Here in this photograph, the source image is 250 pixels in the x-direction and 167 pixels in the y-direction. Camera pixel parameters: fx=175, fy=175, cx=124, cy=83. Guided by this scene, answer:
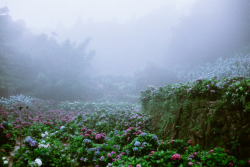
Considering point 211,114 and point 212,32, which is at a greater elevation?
point 212,32

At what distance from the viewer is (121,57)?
128 ft

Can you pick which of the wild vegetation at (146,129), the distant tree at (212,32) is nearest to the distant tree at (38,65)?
the wild vegetation at (146,129)

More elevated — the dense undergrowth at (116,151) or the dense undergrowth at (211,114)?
the dense undergrowth at (211,114)

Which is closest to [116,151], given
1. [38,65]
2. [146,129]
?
[146,129]

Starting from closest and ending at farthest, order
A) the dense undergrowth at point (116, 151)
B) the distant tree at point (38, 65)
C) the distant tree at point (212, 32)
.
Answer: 1. the dense undergrowth at point (116, 151)
2. the distant tree at point (38, 65)
3. the distant tree at point (212, 32)

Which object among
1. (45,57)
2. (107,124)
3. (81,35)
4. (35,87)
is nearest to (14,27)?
(45,57)

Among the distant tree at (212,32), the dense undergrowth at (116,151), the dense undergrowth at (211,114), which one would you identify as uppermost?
the distant tree at (212,32)

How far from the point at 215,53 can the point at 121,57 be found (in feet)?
76.6

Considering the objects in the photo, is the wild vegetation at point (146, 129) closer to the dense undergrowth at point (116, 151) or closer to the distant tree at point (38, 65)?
the dense undergrowth at point (116, 151)

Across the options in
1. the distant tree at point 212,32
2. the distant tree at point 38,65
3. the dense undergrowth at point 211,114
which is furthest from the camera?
the distant tree at point 212,32

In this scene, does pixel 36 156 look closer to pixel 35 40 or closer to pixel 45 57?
pixel 45 57

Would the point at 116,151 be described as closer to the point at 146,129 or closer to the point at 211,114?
the point at 146,129

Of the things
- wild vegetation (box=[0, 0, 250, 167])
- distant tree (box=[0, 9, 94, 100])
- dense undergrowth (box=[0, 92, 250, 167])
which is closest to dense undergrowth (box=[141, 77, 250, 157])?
wild vegetation (box=[0, 0, 250, 167])

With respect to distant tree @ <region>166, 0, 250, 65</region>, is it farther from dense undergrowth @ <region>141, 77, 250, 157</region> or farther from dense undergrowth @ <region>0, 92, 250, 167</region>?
dense undergrowth @ <region>0, 92, 250, 167</region>
